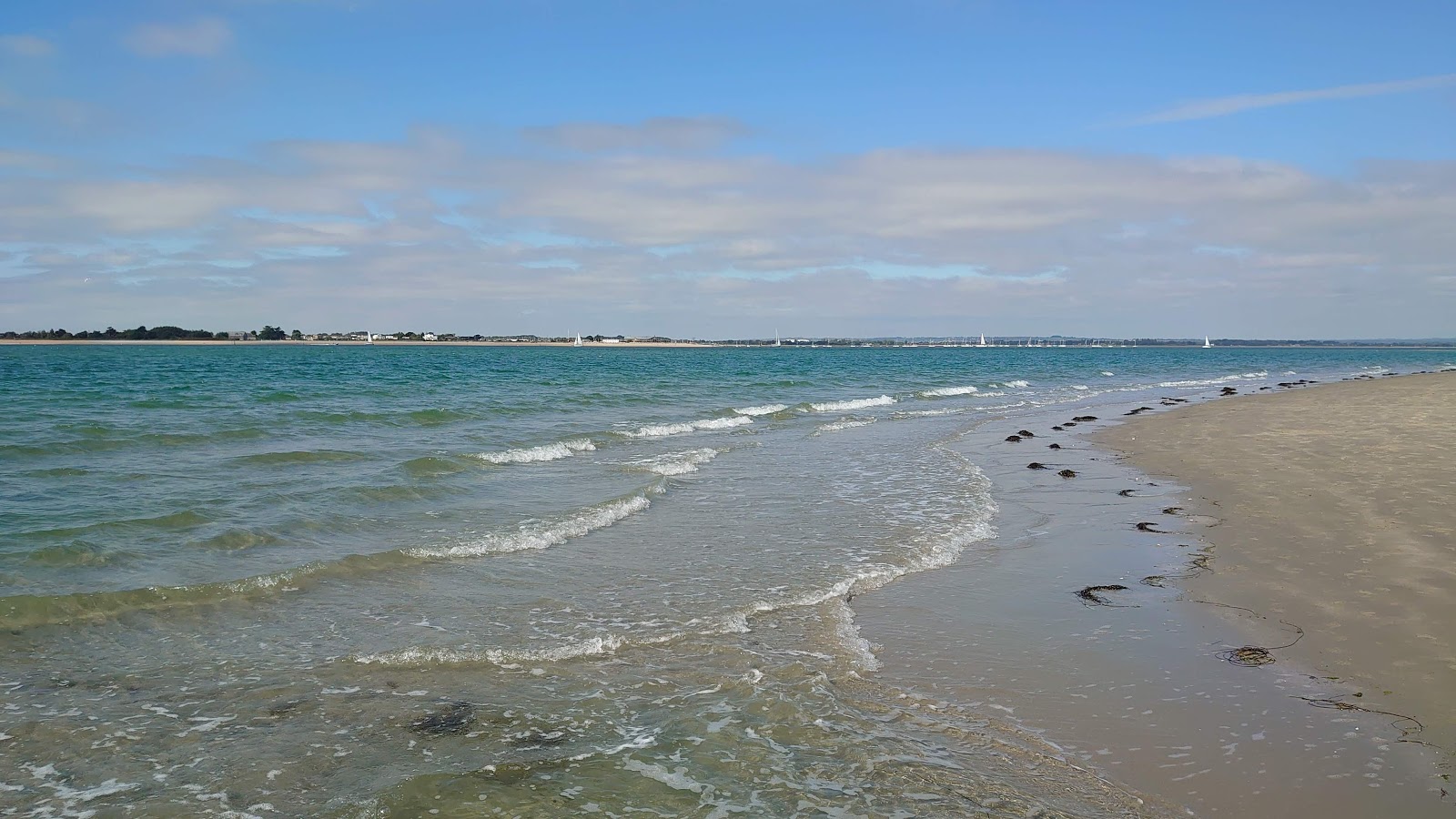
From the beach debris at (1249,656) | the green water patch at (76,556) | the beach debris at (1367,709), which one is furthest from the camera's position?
the green water patch at (76,556)

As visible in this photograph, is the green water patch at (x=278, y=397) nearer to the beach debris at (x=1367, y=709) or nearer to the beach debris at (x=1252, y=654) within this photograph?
the beach debris at (x=1252, y=654)

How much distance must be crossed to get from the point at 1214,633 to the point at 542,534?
22.7ft

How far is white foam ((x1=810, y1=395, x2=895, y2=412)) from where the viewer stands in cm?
3216

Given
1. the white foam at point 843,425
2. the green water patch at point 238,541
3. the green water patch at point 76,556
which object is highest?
the green water patch at point 76,556

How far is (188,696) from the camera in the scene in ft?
18.5

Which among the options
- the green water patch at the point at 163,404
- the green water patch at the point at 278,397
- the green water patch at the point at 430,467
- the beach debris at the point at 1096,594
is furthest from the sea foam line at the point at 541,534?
the green water patch at the point at 278,397

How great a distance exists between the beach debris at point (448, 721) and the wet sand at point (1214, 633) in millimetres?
2705

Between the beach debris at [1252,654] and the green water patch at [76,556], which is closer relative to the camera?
the beach debris at [1252,654]

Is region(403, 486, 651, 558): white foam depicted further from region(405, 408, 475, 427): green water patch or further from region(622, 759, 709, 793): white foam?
region(405, 408, 475, 427): green water patch

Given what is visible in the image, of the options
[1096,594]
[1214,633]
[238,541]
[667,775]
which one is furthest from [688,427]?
[667,775]

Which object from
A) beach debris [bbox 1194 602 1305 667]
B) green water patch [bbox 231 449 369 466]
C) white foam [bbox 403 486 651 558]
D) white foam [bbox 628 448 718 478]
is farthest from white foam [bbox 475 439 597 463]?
beach debris [bbox 1194 602 1305 667]

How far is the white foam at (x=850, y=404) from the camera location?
32162 mm

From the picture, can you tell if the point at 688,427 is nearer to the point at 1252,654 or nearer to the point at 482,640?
the point at 482,640

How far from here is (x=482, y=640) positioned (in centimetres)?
679
